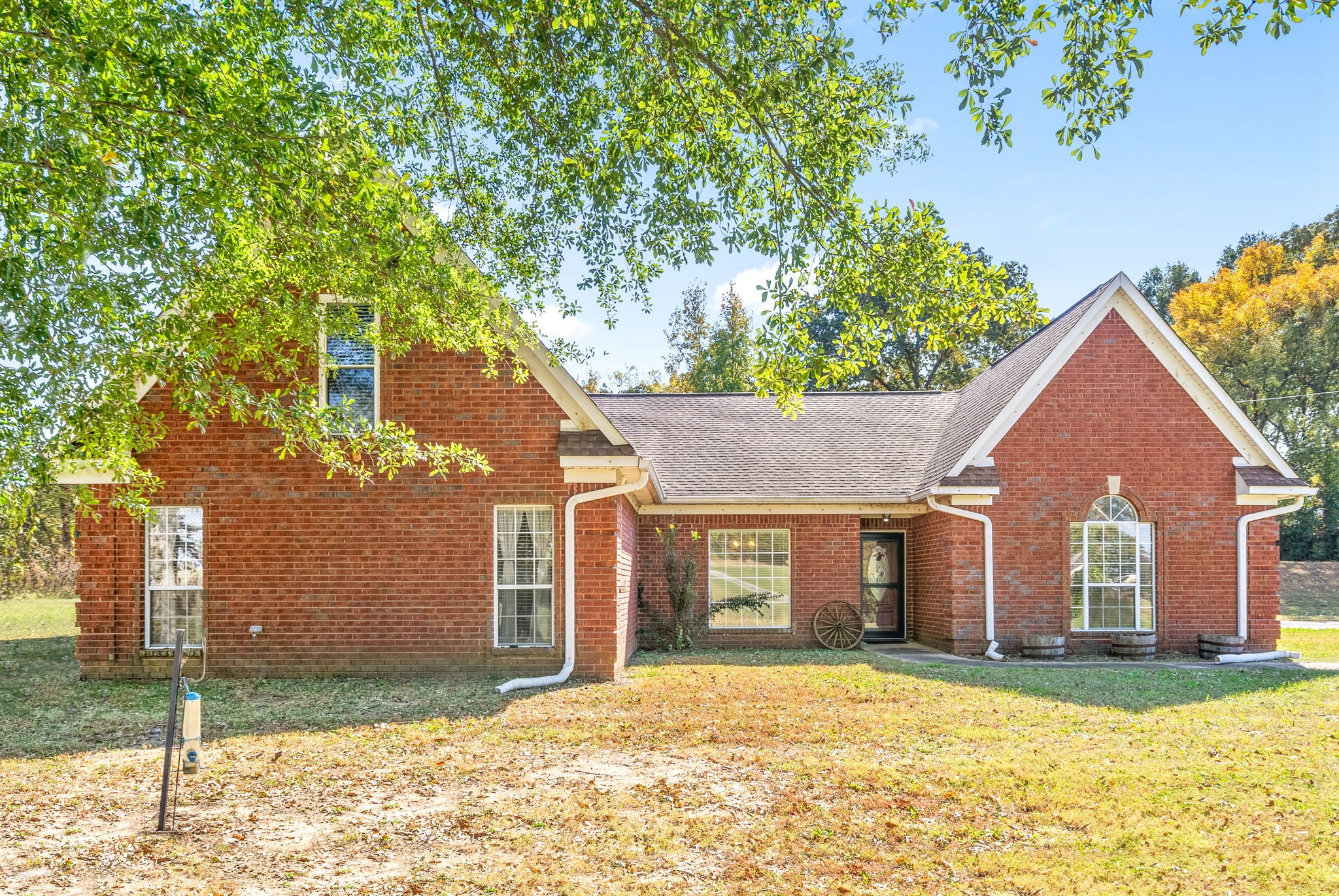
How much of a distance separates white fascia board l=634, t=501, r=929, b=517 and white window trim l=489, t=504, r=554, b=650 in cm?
440

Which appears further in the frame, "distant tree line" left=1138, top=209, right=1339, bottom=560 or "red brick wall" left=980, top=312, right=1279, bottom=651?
"distant tree line" left=1138, top=209, right=1339, bottom=560

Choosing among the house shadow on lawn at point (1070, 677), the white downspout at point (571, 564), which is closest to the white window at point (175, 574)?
the white downspout at point (571, 564)

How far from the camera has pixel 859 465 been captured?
1772 centimetres

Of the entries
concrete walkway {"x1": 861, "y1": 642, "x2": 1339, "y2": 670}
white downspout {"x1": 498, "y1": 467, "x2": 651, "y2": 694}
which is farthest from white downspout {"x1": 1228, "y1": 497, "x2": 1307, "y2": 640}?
white downspout {"x1": 498, "y1": 467, "x2": 651, "y2": 694}

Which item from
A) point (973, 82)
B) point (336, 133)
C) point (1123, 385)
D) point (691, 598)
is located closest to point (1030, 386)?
point (1123, 385)

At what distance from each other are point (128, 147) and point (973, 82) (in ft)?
18.3

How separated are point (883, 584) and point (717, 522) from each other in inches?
148

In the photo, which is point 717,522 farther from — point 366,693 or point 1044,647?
point 366,693

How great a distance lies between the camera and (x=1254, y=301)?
40.1 m

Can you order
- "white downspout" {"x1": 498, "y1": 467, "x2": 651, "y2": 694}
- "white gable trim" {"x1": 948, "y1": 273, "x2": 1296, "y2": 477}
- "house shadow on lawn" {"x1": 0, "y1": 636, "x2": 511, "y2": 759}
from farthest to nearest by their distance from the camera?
"white gable trim" {"x1": 948, "y1": 273, "x2": 1296, "y2": 477}
"white downspout" {"x1": 498, "y1": 467, "x2": 651, "y2": 694}
"house shadow on lawn" {"x1": 0, "y1": 636, "x2": 511, "y2": 759}

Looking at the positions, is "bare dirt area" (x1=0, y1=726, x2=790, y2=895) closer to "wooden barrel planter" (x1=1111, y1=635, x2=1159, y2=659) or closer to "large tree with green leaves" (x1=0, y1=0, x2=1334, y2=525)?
"large tree with green leaves" (x1=0, y1=0, x2=1334, y2=525)

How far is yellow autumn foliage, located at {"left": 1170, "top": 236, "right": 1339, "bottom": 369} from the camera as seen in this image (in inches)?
1532

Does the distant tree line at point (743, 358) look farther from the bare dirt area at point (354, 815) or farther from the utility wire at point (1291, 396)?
the bare dirt area at point (354, 815)

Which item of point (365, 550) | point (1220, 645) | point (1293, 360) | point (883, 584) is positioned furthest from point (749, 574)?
point (1293, 360)
